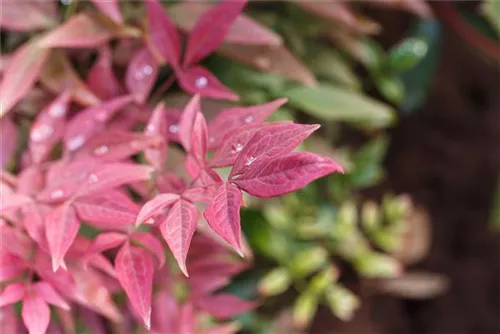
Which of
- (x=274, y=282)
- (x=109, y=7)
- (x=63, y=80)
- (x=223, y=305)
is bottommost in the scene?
(x=274, y=282)

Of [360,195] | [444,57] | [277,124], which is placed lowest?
[360,195]

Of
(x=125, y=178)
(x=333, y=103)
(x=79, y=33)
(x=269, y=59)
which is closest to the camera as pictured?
(x=125, y=178)

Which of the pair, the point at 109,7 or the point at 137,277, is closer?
the point at 137,277

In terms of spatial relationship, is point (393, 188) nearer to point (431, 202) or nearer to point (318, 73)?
point (431, 202)

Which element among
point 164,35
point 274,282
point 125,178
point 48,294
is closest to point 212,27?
point 164,35

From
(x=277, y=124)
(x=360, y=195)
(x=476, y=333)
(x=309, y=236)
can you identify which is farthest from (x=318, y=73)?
(x=476, y=333)

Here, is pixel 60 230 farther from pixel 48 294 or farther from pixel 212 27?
pixel 212 27
